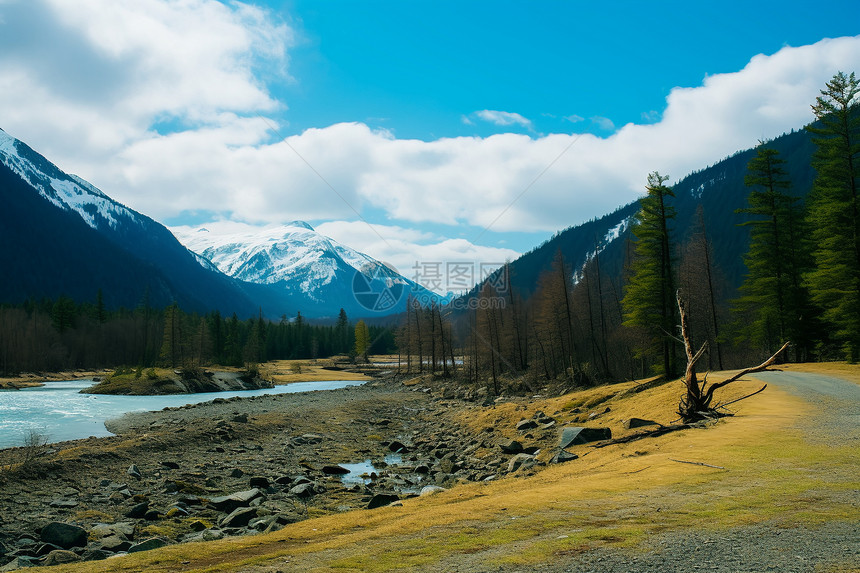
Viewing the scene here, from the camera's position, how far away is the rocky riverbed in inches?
468

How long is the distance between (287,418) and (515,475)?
22832 millimetres

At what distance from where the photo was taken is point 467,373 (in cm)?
7850

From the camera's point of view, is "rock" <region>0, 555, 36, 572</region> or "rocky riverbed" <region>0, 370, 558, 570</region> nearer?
"rock" <region>0, 555, 36, 572</region>

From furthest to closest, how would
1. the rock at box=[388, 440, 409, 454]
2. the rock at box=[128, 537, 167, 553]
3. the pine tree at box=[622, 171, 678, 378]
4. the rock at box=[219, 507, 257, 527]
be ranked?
the pine tree at box=[622, 171, 678, 378] → the rock at box=[388, 440, 409, 454] → the rock at box=[219, 507, 257, 527] → the rock at box=[128, 537, 167, 553]

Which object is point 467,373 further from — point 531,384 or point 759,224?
point 759,224

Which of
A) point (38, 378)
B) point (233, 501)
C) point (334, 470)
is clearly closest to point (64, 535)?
point (233, 501)

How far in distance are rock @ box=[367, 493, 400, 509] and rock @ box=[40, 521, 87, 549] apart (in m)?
7.11

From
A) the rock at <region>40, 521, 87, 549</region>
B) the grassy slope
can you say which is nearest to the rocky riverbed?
the rock at <region>40, 521, 87, 549</region>

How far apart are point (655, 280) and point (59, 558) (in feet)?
115

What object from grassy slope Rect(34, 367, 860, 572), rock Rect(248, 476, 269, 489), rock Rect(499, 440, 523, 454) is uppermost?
grassy slope Rect(34, 367, 860, 572)

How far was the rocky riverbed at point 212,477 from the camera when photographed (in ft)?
39.0

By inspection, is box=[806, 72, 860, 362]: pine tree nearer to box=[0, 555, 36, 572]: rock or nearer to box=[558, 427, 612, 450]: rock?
box=[558, 427, 612, 450]: rock

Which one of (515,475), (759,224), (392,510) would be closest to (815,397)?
(515,475)

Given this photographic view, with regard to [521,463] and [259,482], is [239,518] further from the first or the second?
[521,463]
